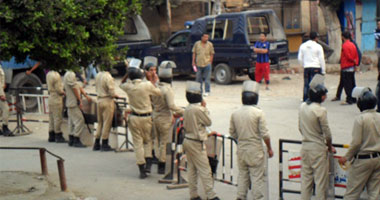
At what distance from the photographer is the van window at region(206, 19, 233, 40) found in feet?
63.0

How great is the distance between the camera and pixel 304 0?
1042 inches

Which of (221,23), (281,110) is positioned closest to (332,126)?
(281,110)

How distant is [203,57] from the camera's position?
1673cm

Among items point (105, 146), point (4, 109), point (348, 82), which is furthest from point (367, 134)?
point (4, 109)

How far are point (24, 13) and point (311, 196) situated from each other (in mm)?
4141

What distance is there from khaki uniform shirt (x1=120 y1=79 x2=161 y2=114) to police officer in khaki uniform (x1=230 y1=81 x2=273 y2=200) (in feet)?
7.34

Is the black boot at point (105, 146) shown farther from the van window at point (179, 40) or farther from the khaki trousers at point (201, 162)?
the van window at point (179, 40)

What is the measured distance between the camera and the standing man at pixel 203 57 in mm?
16703

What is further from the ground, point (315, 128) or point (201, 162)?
point (315, 128)

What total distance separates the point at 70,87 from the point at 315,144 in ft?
19.7

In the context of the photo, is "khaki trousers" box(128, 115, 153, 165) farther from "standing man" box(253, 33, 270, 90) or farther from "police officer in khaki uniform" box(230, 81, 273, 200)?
"standing man" box(253, 33, 270, 90)

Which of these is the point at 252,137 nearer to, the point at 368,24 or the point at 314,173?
the point at 314,173

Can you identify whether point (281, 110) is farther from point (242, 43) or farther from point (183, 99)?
point (242, 43)

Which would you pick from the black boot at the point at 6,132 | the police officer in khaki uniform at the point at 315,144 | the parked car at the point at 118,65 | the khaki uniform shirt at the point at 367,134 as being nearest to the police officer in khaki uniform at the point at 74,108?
the black boot at the point at 6,132
